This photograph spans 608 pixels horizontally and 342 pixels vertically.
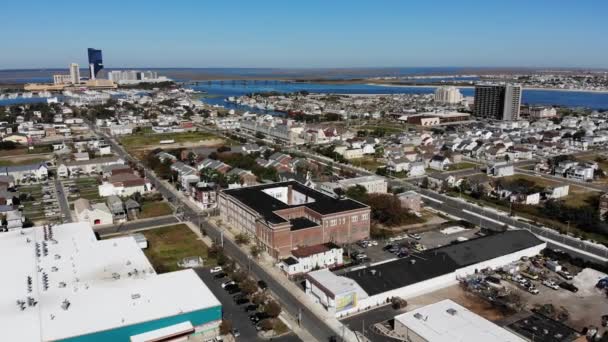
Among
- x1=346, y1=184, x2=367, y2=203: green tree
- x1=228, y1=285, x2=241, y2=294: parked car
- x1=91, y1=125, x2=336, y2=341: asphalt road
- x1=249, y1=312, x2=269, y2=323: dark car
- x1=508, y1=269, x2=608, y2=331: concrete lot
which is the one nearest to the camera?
x1=91, y1=125, x2=336, y2=341: asphalt road

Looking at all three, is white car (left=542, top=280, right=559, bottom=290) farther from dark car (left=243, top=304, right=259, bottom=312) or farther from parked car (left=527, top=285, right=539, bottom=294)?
dark car (left=243, top=304, right=259, bottom=312)

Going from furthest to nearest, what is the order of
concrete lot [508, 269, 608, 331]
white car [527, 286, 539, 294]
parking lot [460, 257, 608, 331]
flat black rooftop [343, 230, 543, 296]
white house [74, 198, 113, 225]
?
white house [74, 198, 113, 225], white car [527, 286, 539, 294], flat black rooftop [343, 230, 543, 296], parking lot [460, 257, 608, 331], concrete lot [508, 269, 608, 331]

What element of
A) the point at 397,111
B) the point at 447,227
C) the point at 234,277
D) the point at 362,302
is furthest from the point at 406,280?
the point at 397,111

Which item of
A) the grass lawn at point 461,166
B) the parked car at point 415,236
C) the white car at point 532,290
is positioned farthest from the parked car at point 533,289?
the grass lawn at point 461,166

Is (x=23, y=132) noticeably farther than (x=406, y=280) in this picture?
Yes

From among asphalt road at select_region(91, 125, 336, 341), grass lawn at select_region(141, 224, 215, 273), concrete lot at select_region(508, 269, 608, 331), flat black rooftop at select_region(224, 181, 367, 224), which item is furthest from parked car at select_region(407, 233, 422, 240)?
grass lawn at select_region(141, 224, 215, 273)

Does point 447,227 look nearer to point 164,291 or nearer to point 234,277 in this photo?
point 234,277
